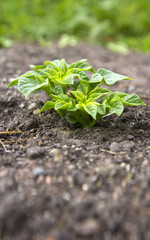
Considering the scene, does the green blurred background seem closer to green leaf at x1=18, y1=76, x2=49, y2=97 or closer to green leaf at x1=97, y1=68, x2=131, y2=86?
green leaf at x1=97, y1=68, x2=131, y2=86

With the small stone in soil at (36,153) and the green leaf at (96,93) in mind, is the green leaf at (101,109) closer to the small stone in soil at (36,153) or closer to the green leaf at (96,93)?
the green leaf at (96,93)

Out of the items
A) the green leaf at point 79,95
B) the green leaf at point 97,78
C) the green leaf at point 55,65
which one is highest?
the green leaf at point 55,65

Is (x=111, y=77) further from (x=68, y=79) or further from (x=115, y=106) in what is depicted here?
(x=68, y=79)

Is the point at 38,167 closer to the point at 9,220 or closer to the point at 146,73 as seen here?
the point at 9,220

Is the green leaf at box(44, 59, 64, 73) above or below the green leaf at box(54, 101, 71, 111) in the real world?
above

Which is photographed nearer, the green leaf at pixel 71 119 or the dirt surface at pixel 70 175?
the dirt surface at pixel 70 175

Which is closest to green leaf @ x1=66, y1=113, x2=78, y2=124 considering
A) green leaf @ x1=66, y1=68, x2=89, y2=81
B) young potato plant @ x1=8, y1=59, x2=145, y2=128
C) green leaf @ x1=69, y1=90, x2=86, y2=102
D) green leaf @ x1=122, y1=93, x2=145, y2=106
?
young potato plant @ x1=8, y1=59, x2=145, y2=128

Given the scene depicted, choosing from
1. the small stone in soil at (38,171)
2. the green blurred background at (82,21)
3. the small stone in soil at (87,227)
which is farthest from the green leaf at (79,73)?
the green blurred background at (82,21)
